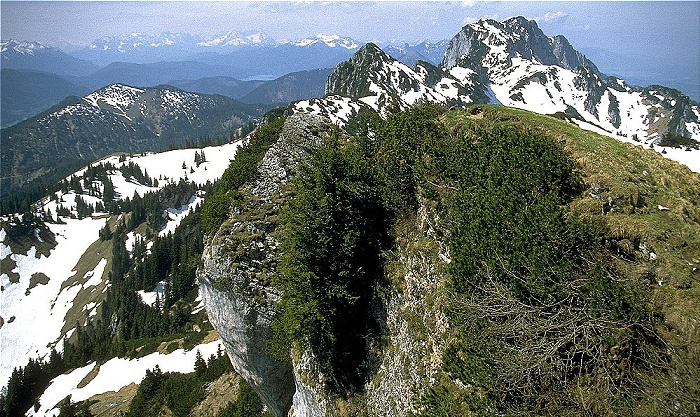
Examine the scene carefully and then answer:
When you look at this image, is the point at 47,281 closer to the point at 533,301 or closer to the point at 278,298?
the point at 278,298

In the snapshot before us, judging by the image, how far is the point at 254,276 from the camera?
21.8 m

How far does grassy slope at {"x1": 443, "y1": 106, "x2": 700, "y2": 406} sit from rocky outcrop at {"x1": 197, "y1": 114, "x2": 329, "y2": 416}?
14.0 meters

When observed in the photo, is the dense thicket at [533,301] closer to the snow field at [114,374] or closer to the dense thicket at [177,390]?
the dense thicket at [177,390]

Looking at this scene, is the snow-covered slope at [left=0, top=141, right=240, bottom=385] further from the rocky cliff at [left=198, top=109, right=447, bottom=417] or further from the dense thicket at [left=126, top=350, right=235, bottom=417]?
the rocky cliff at [left=198, top=109, right=447, bottom=417]

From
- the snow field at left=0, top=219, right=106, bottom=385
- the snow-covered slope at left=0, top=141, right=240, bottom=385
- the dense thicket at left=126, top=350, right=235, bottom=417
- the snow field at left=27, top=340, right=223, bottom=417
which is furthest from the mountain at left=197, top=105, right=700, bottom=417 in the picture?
the snow field at left=0, top=219, right=106, bottom=385

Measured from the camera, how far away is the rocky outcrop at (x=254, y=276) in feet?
71.4

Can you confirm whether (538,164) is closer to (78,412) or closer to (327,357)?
(327,357)

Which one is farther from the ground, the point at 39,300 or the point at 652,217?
the point at 652,217

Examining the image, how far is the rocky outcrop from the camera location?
71.4 ft

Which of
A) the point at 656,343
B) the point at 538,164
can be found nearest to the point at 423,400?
the point at 656,343

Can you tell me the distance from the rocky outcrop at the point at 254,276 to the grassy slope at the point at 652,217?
14.0m

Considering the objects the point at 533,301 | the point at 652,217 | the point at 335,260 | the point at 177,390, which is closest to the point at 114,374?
the point at 177,390

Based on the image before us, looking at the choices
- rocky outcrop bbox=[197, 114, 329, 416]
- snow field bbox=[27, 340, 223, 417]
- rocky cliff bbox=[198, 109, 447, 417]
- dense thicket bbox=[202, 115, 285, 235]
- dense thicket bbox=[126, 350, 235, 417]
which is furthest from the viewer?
snow field bbox=[27, 340, 223, 417]

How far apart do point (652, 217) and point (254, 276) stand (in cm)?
1882
